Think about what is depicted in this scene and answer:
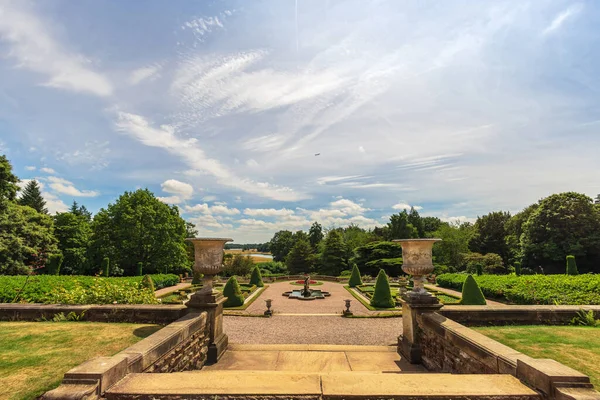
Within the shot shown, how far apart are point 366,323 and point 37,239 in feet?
90.8

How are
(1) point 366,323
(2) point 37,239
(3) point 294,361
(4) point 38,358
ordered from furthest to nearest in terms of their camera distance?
(2) point 37,239 → (1) point 366,323 → (3) point 294,361 → (4) point 38,358

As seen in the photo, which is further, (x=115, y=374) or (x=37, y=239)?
(x=37, y=239)

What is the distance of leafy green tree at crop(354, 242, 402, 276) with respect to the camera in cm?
3522

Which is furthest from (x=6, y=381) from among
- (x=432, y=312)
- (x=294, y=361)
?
(x=432, y=312)

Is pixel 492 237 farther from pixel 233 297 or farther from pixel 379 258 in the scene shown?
pixel 233 297

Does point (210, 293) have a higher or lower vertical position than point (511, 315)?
higher

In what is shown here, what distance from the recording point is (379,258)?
120 ft

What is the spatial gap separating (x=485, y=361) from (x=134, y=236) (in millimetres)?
30937

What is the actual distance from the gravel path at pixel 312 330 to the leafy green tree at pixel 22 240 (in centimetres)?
1930

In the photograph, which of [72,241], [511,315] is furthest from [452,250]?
[72,241]

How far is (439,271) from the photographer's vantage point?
34.6 meters

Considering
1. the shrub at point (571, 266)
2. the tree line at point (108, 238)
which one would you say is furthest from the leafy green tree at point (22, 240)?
the shrub at point (571, 266)

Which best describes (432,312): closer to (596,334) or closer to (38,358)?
(596,334)

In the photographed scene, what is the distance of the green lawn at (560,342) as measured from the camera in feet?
14.3
